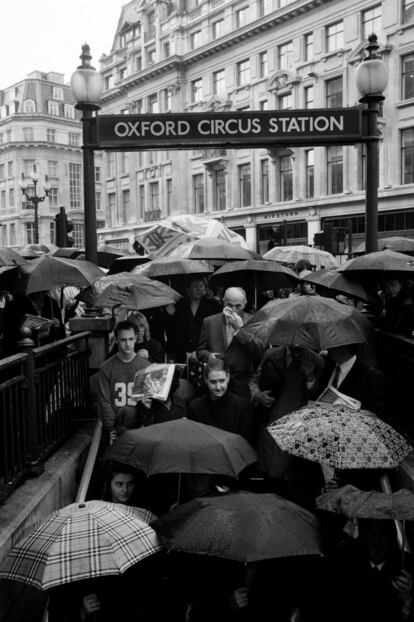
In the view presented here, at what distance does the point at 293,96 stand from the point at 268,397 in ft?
126

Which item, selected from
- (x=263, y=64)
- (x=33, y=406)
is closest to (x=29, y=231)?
(x=263, y=64)

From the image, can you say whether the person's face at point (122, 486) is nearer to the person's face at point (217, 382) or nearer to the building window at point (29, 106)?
the person's face at point (217, 382)

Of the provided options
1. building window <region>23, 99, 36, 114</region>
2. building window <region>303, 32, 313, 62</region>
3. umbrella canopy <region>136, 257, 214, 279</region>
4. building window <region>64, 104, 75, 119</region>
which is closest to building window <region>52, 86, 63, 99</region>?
building window <region>64, 104, 75, 119</region>

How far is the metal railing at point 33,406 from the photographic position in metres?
4.72

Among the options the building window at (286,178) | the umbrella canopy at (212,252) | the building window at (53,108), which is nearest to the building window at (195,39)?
the building window at (286,178)

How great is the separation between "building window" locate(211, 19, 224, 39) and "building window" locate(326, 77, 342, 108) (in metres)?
13.1

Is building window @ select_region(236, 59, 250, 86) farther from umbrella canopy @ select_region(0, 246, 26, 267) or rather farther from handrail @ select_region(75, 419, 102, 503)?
handrail @ select_region(75, 419, 102, 503)

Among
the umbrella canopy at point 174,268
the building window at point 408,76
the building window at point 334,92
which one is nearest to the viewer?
the umbrella canopy at point 174,268

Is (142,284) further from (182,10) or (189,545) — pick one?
(182,10)

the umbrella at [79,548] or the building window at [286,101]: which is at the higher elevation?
the building window at [286,101]

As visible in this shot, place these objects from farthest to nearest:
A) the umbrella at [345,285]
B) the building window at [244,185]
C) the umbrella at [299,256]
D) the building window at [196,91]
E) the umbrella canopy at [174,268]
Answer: the building window at [196,91] → the building window at [244,185] → the umbrella at [299,256] → the umbrella canopy at [174,268] → the umbrella at [345,285]

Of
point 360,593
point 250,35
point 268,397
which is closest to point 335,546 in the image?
point 360,593

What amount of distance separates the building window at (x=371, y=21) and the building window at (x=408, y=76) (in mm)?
2771

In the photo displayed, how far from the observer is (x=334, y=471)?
15.5ft
